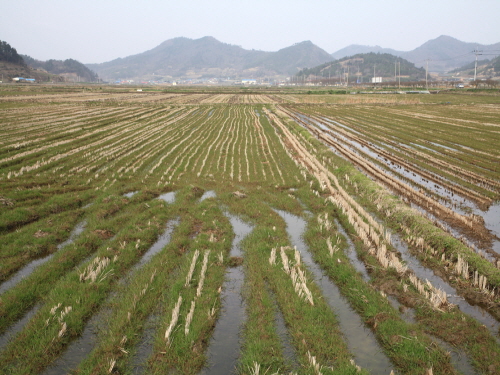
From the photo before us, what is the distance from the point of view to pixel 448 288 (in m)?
9.56

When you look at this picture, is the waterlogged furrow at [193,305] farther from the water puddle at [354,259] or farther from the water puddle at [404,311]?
the water puddle at [404,311]

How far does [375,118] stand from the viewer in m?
47.2

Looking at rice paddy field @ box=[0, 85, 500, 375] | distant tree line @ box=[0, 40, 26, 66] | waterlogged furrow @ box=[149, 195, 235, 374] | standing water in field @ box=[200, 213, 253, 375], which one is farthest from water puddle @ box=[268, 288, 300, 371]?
distant tree line @ box=[0, 40, 26, 66]

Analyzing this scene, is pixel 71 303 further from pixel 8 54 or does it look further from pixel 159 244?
pixel 8 54

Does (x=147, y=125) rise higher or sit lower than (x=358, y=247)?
higher

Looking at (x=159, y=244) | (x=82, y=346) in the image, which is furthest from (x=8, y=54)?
(x=82, y=346)

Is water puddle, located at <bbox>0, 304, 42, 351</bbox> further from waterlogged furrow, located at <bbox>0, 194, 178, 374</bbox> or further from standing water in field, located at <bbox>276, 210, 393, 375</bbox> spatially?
standing water in field, located at <bbox>276, 210, 393, 375</bbox>

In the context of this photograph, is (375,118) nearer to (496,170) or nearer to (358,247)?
(496,170)

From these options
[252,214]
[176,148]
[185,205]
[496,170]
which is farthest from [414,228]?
[176,148]

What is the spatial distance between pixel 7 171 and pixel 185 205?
11.4 meters

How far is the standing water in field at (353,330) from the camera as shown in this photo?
23.0 feet

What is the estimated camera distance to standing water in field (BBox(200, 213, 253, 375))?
6.91 metres

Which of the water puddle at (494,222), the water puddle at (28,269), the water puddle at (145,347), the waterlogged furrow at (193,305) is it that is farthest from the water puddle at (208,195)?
the water puddle at (494,222)

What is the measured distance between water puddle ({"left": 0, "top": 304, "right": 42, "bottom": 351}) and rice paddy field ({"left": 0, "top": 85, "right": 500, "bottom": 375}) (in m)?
0.04
